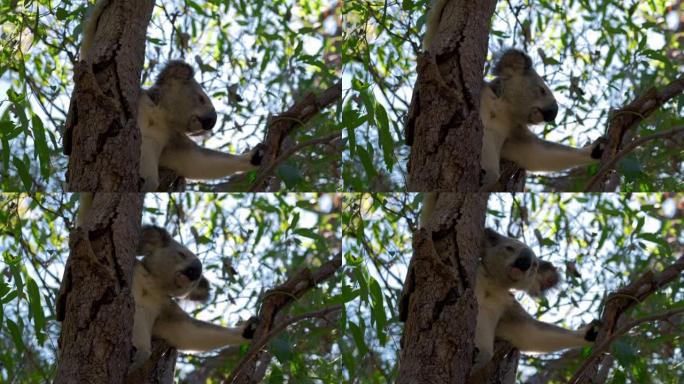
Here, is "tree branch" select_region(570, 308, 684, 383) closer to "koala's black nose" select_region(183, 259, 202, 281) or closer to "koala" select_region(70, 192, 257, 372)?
"koala" select_region(70, 192, 257, 372)

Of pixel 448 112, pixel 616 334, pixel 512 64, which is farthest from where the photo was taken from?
pixel 616 334

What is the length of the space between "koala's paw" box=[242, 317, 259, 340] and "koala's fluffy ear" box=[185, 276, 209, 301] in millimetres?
210

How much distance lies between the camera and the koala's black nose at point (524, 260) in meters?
3.72

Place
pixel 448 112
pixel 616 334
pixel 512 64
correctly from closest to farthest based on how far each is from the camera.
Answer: pixel 448 112 → pixel 512 64 → pixel 616 334

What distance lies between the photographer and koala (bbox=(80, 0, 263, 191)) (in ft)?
11.9

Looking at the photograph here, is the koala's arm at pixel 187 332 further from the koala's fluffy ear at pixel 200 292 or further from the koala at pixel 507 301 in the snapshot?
the koala at pixel 507 301

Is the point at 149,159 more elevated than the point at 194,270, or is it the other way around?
the point at 149,159

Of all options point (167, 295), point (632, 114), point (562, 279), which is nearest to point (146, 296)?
point (167, 295)

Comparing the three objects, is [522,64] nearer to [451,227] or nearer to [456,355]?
[451,227]

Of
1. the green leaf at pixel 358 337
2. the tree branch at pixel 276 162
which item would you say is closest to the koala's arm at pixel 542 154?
the tree branch at pixel 276 162

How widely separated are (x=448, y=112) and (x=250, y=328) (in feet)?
4.09

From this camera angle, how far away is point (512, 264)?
12.2ft

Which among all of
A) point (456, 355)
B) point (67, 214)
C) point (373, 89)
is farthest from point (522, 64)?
point (67, 214)

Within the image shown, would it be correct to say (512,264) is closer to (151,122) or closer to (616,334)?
(616,334)
